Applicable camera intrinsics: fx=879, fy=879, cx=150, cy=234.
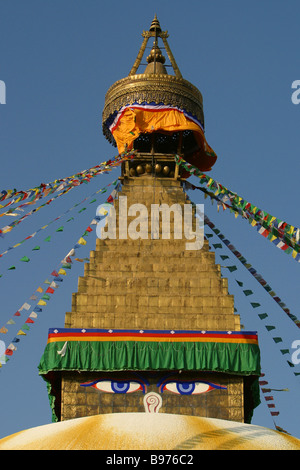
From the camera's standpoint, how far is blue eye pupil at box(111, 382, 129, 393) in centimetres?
2136

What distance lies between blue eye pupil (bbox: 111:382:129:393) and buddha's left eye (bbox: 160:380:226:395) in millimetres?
856

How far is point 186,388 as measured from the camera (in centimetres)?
2144

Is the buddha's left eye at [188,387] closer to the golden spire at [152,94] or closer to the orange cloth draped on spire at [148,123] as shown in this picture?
the orange cloth draped on spire at [148,123]

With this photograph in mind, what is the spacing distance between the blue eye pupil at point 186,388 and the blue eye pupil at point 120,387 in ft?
4.16

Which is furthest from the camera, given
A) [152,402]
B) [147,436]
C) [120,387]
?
[120,387]

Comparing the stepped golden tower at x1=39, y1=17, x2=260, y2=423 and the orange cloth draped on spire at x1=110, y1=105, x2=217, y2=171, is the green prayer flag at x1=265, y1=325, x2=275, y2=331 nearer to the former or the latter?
the stepped golden tower at x1=39, y1=17, x2=260, y2=423

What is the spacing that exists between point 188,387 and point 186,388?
0.06 metres

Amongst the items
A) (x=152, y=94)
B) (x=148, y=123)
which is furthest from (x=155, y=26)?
(x=148, y=123)

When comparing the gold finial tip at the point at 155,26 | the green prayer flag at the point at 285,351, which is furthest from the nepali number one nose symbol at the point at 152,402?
the gold finial tip at the point at 155,26

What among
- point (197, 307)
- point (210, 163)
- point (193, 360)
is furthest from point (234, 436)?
point (210, 163)

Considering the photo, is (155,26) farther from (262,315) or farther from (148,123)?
(262,315)

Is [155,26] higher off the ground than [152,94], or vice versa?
[155,26]

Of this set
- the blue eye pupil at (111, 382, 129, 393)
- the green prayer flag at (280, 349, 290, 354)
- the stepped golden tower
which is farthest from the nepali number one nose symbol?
the green prayer flag at (280, 349, 290, 354)
